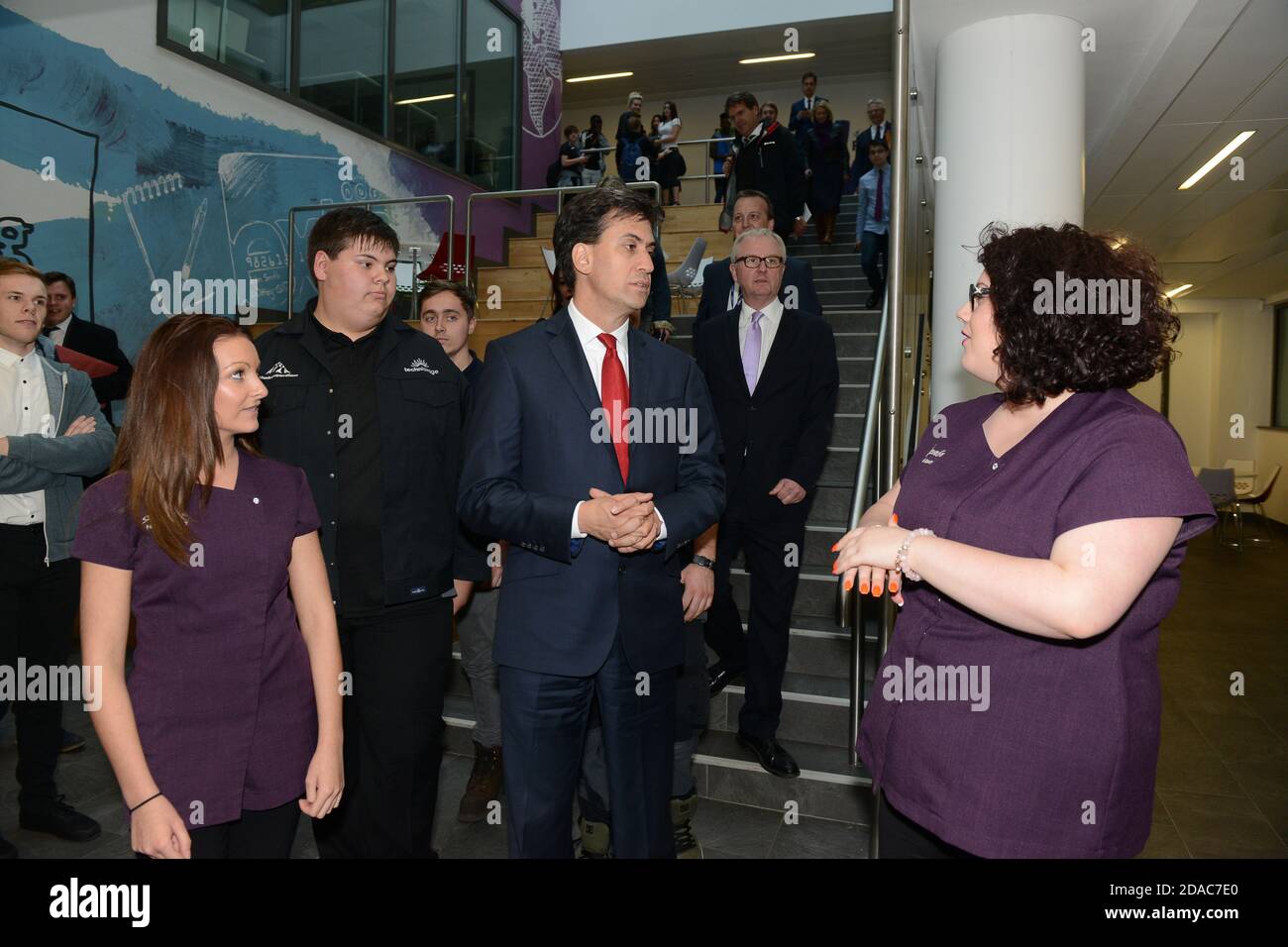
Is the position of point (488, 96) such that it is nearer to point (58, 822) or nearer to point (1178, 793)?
point (58, 822)

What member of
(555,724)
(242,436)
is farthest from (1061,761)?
(242,436)

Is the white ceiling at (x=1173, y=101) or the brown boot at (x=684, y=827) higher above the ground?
the white ceiling at (x=1173, y=101)

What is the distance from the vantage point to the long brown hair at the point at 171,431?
1503 mm

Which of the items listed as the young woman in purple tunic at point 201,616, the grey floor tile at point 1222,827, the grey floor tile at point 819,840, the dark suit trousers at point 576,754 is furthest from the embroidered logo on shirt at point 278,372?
the grey floor tile at point 1222,827

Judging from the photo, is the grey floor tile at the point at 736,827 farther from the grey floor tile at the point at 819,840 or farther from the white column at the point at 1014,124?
the white column at the point at 1014,124

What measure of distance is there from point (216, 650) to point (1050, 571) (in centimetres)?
137

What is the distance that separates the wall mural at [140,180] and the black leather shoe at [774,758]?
4.74 m

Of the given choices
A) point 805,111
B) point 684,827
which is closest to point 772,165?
point 805,111

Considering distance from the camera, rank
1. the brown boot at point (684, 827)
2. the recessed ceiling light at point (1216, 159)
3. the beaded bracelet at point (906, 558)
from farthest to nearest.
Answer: the recessed ceiling light at point (1216, 159), the brown boot at point (684, 827), the beaded bracelet at point (906, 558)

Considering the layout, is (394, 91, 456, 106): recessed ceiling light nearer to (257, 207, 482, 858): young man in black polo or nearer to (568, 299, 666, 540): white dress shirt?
(257, 207, 482, 858): young man in black polo

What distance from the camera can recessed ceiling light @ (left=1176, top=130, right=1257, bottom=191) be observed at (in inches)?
203

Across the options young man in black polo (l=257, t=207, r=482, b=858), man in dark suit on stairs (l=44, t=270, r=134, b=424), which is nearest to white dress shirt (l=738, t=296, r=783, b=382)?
young man in black polo (l=257, t=207, r=482, b=858)

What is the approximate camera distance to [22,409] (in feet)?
9.29
